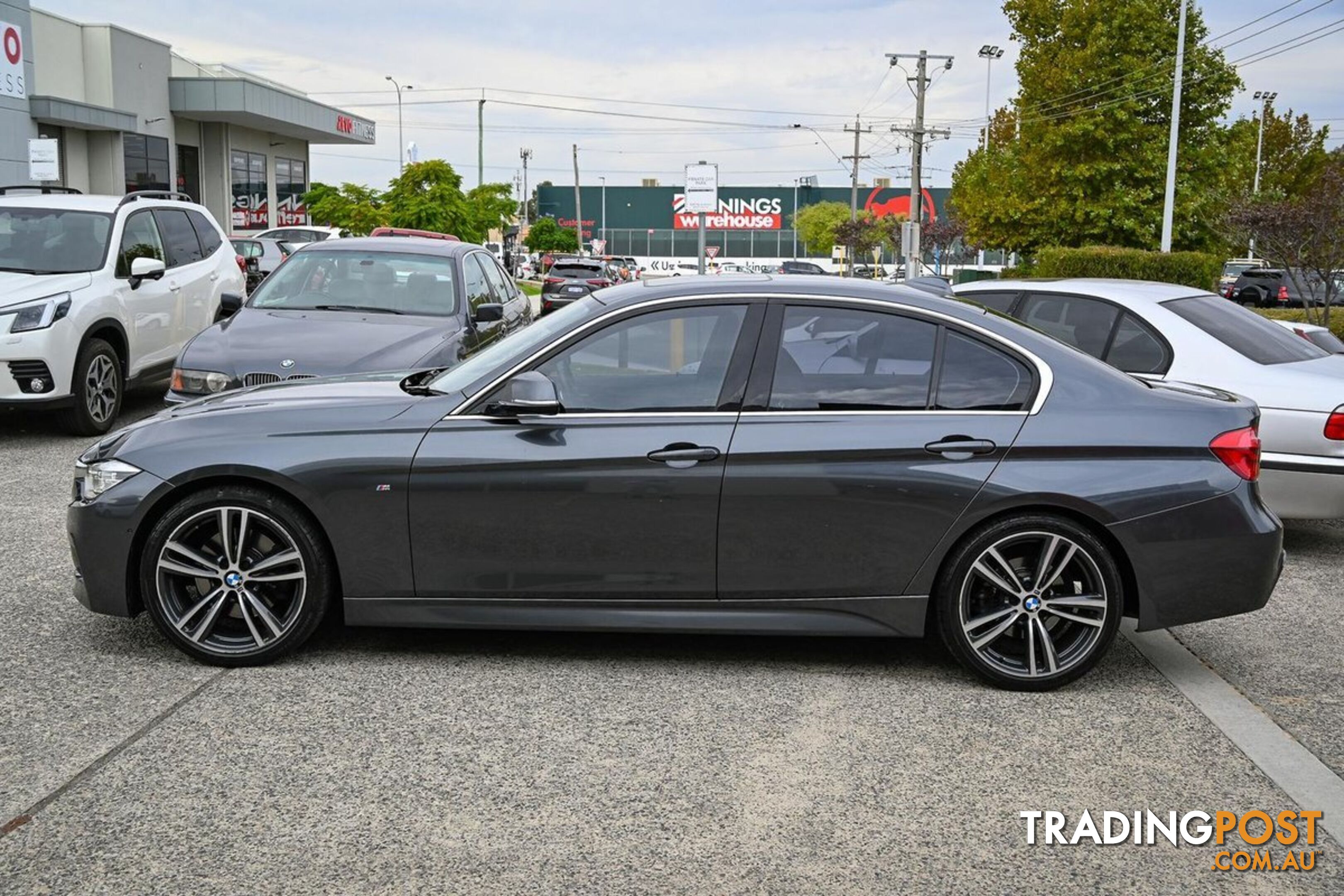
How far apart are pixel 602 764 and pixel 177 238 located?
32.6 feet

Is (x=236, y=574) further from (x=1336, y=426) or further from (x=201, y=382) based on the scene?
(x=1336, y=426)

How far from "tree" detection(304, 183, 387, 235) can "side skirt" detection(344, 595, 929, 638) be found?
35243mm

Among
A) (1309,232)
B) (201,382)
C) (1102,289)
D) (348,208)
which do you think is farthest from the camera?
(348,208)

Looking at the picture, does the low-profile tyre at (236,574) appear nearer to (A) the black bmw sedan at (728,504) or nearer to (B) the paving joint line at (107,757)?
(A) the black bmw sedan at (728,504)

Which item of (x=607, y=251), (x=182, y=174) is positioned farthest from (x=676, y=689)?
(x=607, y=251)

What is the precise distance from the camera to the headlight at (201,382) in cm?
908

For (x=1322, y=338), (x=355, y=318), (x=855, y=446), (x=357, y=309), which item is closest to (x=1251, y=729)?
(x=855, y=446)

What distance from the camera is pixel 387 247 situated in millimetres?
11039

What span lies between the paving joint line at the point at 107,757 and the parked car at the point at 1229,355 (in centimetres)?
430

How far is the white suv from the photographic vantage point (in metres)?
10.4

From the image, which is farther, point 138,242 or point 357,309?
point 138,242

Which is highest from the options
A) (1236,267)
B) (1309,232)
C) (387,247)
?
(1309,232)

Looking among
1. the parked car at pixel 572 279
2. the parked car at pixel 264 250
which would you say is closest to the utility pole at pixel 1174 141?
the parked car at pixel 572 279

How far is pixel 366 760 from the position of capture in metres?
4.37
